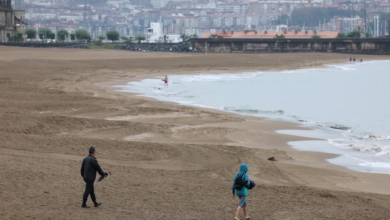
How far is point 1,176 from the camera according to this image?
46.0 ft

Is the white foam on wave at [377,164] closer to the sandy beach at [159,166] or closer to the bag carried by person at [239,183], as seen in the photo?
the sandy beach at [159,166]

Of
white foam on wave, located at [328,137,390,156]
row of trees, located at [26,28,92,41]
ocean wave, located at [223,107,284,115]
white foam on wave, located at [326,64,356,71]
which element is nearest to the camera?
white foam on wave, located at [328,137,390,156]

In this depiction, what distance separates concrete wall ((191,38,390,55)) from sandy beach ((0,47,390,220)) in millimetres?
79000

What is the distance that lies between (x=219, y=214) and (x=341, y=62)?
3282 inches

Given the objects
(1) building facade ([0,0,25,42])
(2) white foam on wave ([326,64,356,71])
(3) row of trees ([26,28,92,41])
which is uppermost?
(1) building facade ([0,0,25,42])

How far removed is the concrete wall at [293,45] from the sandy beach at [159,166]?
259 feet

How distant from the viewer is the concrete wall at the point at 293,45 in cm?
10994

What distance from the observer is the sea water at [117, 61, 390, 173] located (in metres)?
22.5

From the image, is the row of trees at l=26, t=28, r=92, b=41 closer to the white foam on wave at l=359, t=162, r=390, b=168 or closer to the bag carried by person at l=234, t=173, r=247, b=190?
the white foam on wave at l=359, t=162, r=390, b=168

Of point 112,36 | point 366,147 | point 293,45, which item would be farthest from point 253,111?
point 112,36

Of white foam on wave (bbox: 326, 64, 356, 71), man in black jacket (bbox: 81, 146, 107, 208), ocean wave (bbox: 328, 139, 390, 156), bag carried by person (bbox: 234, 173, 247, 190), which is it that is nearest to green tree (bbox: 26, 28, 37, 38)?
white foam on wave (bbox: 326, 64, 356, 71)

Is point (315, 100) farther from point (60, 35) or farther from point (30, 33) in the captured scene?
point (60, 35)

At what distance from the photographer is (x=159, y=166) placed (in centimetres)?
1678

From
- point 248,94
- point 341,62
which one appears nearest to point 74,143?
point 248,94
